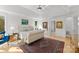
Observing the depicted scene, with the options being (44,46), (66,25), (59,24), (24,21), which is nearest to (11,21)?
(24,21)

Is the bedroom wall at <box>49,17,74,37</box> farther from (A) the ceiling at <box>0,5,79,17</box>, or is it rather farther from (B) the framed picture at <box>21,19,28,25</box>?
(B) the framed picture at <box>21,19,28,25</box>

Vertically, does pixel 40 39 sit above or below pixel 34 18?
below

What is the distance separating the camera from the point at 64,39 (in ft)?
6.75

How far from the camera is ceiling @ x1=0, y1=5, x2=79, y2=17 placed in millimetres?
2025

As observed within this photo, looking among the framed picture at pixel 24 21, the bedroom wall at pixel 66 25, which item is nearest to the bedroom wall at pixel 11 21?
the framed picture at pixel 24 21

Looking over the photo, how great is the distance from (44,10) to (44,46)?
2.28 ft

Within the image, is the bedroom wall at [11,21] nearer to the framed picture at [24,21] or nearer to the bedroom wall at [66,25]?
the framed picture at [24,21]

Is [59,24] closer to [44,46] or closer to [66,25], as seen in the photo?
[66,25]

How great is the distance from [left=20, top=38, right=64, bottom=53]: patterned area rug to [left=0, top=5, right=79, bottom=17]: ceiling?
1.68 ft

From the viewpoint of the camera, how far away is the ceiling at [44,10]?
2025 millimetres
